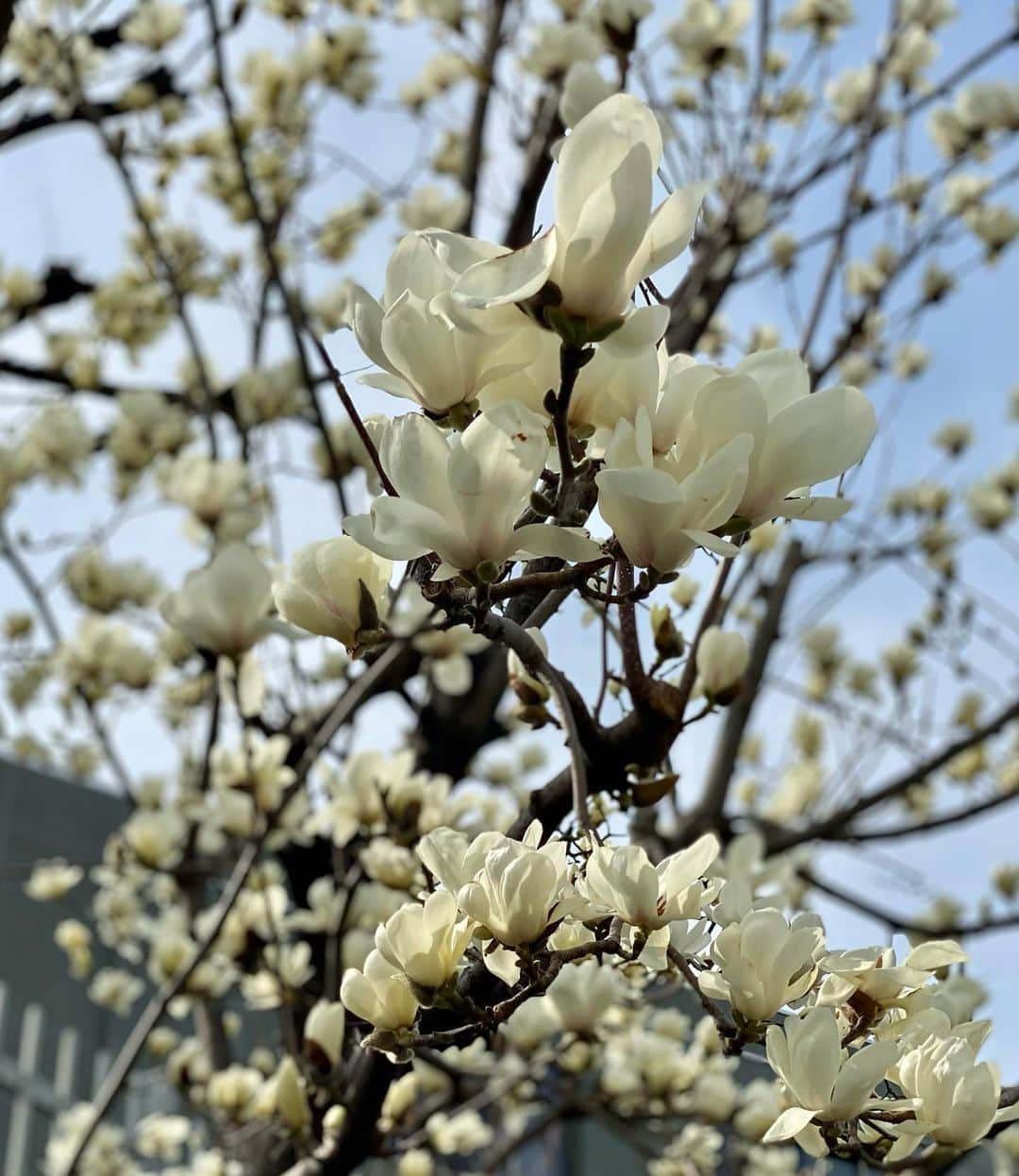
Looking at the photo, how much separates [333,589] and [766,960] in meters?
0.21

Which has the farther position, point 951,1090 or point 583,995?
point 583,995

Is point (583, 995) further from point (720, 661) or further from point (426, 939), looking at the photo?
point (426, 939)

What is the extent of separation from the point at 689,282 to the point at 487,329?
1.05 m

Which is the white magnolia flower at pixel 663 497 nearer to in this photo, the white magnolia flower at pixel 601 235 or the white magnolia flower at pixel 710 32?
the white magnolia flower at pixel 601 235

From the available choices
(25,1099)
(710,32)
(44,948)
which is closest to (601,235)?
(710,32)

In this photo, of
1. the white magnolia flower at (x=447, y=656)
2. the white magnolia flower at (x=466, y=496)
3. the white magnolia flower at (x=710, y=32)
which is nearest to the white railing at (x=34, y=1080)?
the white magnolia flower at (x=447, y=656)

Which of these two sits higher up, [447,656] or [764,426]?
[447,656]

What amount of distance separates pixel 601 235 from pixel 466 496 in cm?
9

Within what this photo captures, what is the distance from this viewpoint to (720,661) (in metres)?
0.73

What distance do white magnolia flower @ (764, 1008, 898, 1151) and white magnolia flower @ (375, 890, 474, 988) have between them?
0.12 metres

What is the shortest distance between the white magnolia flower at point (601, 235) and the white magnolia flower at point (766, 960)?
207mm

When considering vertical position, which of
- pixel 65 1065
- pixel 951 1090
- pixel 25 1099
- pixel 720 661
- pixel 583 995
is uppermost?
pixel 65 1065

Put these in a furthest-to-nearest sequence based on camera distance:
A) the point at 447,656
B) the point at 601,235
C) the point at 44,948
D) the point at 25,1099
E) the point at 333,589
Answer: the point at 44,948 → the point at 25,1099 → the point at 447,656 → the point at 333,589 → the point at 601,235

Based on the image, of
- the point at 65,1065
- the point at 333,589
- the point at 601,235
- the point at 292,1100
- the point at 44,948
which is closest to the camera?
the point at 601,235
